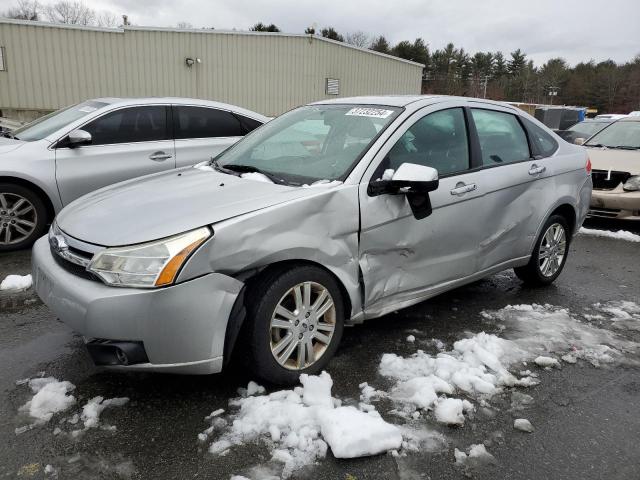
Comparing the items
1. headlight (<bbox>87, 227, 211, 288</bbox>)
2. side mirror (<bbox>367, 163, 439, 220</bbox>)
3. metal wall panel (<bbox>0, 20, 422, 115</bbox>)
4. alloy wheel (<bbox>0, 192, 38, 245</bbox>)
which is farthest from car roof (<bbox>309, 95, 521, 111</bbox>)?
metal wall panel (<bbox>0, 20, 422, 115</bbox>)

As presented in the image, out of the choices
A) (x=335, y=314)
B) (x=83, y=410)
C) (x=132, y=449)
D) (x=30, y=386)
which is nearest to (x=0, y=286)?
(x=30, y=386)

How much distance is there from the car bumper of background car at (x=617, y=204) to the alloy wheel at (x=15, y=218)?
7041 mm

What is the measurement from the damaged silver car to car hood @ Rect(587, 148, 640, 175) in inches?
154

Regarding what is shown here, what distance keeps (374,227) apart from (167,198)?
120 centimetres

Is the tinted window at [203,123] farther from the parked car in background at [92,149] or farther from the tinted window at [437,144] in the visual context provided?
the tinted window at [437,144]

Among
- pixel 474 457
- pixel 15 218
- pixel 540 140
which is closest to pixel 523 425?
pixel 474 457

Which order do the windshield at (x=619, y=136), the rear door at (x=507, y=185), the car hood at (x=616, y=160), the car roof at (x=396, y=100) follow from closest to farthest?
the car roof at (x=396, y=100) < the rear door at (x=507, y=185) < the car hood at (x=616, y=160) < the windshield at (x=619, y=136)

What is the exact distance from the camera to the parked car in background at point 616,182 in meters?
7.16

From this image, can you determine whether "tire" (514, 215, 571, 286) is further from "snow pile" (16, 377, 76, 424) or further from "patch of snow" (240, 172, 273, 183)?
"snow pile" (16, 377, 76, 424)

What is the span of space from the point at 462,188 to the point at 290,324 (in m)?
1.59

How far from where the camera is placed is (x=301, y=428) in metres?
2.49

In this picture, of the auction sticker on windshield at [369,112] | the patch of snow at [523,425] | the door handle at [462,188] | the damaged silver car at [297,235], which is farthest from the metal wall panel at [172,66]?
the patch of snow at [523,425]

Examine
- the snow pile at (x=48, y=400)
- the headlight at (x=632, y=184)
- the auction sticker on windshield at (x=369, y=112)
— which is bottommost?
the snow pile at (x=48, y=400)

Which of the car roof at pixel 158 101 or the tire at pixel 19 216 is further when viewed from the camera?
the car roof at pixel 158 101
